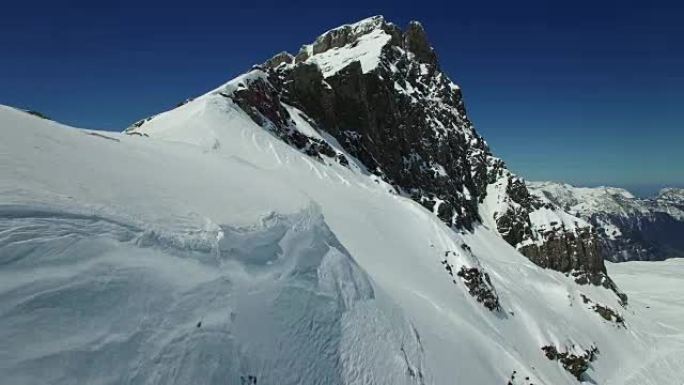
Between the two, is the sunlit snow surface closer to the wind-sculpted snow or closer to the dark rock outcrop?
the wind-sculpted snow

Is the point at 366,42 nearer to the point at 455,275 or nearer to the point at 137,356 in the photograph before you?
the point at 455,275

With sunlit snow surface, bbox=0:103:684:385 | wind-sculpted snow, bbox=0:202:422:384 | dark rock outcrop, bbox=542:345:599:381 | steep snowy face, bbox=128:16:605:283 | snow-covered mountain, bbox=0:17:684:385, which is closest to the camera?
wind-sculpted snow, bbox=0:202:422:384

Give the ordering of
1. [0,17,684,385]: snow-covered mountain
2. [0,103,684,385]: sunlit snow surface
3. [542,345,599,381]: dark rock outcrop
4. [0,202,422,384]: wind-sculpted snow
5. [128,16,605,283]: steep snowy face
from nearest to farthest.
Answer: [0,202,422,384]: wind-sculpted snow < [0,103,684,385]: sunlit snow surface < [0,17,684,385]: snow-covered mountain < [542,345,599,381]: dark rock outcrop < [128,16,605,283]: steep snowy face

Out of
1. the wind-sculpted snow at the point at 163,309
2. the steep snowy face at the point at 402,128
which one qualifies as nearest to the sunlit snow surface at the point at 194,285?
the wind-sculpted snow at the point at 163,309

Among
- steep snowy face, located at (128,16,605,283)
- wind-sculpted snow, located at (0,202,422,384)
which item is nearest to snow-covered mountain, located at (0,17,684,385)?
wind-sculpted snow, located at (0,202,422,384)

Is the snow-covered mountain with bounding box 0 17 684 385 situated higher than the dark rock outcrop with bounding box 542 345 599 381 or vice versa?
the snow-covered mountain with bounding box 0 17 684 385

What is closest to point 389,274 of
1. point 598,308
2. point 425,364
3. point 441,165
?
point 425,364

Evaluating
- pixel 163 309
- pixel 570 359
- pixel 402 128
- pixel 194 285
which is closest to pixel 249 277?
pixel 194 285
